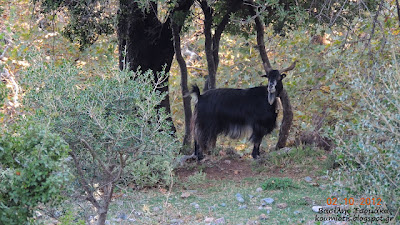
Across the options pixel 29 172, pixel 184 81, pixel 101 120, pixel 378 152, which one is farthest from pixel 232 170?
pixel 29 172

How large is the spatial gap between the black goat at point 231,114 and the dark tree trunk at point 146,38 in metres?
0.95

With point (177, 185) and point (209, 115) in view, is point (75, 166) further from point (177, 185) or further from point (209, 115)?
point (209, 115)

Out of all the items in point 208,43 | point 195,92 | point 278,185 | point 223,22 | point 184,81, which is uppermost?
A: point 223,22

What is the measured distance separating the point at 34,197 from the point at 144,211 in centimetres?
219

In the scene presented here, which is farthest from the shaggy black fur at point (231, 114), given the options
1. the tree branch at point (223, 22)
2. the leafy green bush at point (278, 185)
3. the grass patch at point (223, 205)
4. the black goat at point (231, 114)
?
the leafy green bush at point (278, 185)

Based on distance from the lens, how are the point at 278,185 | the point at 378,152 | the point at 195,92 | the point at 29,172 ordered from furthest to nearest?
the point at 195,92, the point at 278,185, the point at 378,152, the point at 29,172

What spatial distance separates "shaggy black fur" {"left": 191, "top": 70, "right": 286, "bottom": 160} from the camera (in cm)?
1002

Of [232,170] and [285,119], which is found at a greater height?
[285,119]

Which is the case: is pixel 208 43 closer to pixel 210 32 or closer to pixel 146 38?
pixel 210 32

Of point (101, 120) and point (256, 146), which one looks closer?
point (101, 120)

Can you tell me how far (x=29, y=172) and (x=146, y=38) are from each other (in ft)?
20.3

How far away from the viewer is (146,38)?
9.57 m

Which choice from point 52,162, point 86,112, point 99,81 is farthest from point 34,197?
point 99,81

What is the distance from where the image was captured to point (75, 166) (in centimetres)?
495
